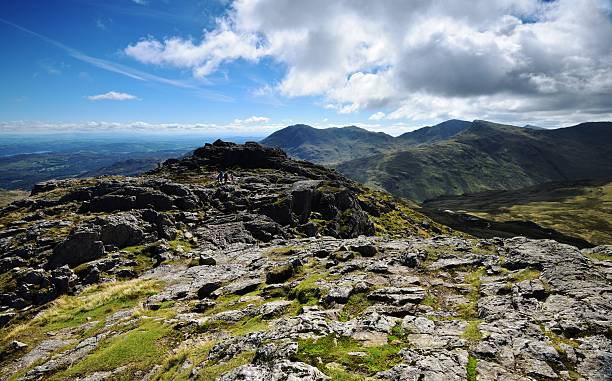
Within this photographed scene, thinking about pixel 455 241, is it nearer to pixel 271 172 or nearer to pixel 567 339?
pixel 567 339

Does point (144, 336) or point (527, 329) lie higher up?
point (527, 329)

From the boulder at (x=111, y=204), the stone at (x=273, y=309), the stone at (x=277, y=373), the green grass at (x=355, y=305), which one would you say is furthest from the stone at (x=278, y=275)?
the boulder at (x=111, y=204)

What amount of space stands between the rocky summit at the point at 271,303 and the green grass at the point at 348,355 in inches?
4.5

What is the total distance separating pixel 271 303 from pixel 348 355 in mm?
12689

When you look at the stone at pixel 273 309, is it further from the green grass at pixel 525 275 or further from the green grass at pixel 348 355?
the green grass at pixel 525 275

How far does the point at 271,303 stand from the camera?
1160 inches

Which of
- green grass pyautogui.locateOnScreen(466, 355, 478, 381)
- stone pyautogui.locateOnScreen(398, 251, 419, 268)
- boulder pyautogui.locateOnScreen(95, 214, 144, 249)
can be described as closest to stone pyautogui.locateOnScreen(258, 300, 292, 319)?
green grass pyautogui.locateOnScreen(466, 355, 478, 381)

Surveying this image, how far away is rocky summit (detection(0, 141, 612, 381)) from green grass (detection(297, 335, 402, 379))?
113 millimetres

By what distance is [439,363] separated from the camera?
17.0m

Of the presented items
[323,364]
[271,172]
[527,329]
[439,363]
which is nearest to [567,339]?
[527,329]

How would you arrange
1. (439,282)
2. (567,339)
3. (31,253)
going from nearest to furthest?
(567,339), (439,282), (31,253)

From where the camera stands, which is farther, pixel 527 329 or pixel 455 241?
pixel 455 241

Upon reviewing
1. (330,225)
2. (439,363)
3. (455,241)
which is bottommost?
(330,225)

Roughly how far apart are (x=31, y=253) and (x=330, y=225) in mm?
58983
